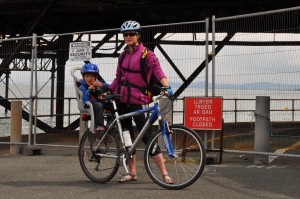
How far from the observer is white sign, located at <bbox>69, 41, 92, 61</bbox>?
903 centimetres

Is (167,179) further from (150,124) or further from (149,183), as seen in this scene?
(150,124)

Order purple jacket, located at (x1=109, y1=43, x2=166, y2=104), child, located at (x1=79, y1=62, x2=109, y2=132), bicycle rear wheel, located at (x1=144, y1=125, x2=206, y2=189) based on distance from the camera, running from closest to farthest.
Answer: bicycle rear wheel, located at (x1=144, y1=125, x2=206, y2=189), purple jacket, located at (x1=109, y1=43, x2=166, y2=104), child, located at (x1=79, y1=62, x2=109, y2=132)

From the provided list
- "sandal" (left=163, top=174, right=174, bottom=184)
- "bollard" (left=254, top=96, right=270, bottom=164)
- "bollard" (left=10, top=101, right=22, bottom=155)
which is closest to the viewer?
"sandal" (left=163, top=174, right=174, bottom=184)

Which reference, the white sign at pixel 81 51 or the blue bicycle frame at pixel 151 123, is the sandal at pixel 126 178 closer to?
the blue bicycle frame at pixel 151 123

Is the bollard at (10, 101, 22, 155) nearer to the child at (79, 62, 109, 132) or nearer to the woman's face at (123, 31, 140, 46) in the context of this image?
the child at (79, 62, 109, 132)

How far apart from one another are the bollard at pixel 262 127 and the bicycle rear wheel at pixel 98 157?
2.81 m

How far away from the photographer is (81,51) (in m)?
9.13

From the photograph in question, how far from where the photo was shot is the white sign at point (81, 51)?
903 cm

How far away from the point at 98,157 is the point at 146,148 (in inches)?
32.2

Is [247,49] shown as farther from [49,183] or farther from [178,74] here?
[49,183]

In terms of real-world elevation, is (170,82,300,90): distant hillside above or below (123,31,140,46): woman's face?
below

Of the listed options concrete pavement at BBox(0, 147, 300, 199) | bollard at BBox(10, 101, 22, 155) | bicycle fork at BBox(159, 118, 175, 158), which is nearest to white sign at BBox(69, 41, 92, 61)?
bollard at BBox(10, 101, 22, 155)

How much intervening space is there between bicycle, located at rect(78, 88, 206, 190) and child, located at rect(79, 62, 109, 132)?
11 cm

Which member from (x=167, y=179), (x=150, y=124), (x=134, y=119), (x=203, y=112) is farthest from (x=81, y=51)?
(x=167, y=179)
